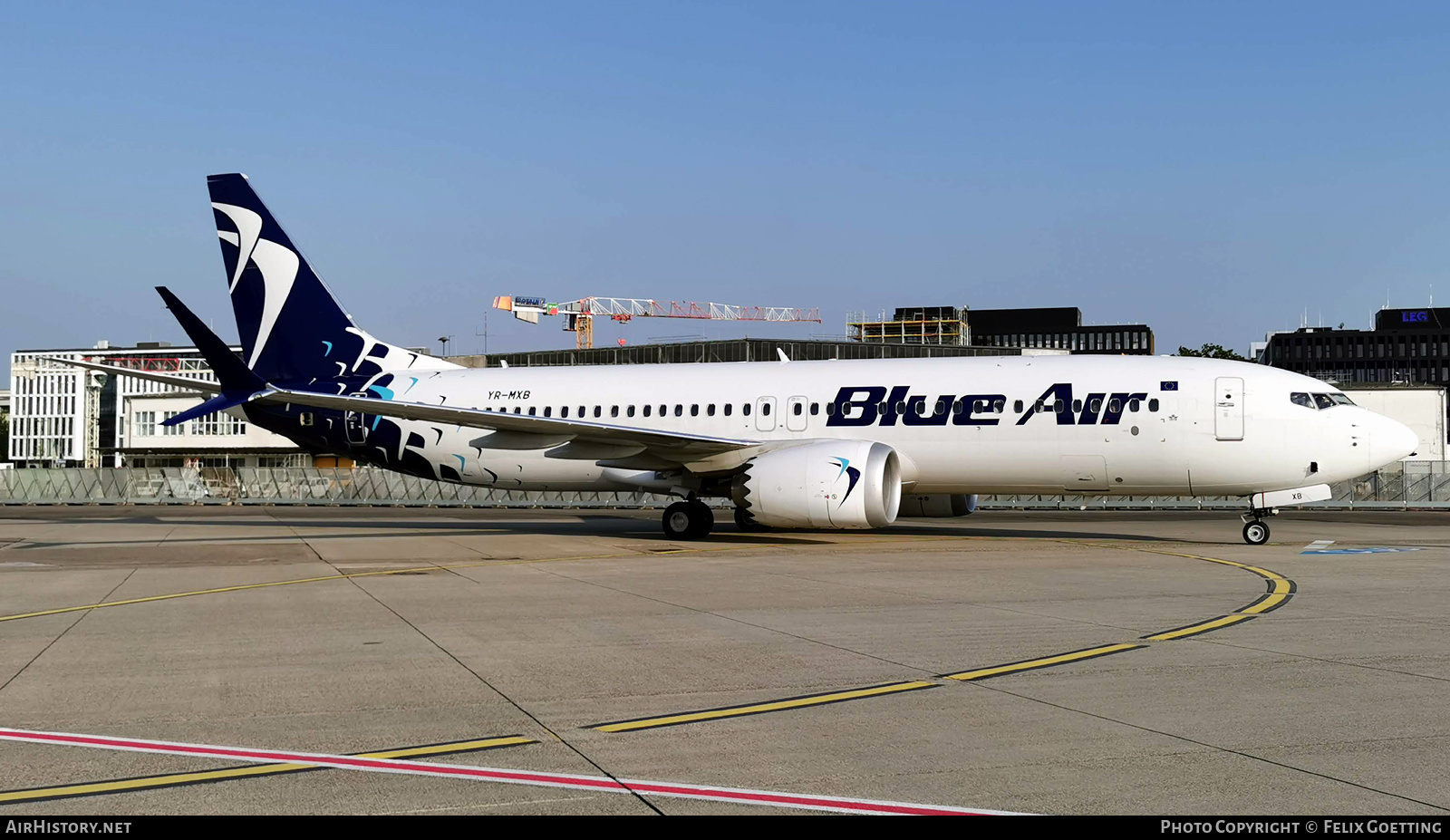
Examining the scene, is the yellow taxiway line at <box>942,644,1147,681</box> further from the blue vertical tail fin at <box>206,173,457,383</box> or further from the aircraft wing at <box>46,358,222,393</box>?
the blue vertical tail fin at <box>206,173,457,383</box>

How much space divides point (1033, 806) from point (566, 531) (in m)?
22.9

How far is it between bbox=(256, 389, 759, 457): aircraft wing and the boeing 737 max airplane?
64 millimetres

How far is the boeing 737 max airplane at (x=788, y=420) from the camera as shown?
21219 millimetres

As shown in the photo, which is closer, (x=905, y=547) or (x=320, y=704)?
(x=320, y=704)

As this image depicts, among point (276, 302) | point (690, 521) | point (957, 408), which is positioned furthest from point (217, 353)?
point (957, 408)

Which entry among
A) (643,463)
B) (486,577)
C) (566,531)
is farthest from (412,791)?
(566,531)

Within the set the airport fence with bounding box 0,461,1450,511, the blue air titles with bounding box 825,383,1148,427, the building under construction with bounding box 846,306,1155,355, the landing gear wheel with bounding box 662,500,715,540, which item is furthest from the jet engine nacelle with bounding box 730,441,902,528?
the building under construction with bounding box 846,306,1155,355

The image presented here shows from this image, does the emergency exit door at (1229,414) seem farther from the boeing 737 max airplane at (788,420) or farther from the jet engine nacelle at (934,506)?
the jet engine nacelle at (934,506)

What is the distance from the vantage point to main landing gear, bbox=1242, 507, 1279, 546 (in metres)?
21.7

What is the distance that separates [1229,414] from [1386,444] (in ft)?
8.68

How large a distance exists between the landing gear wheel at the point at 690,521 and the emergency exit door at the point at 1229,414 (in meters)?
Answer: 9.84

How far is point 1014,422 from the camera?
2238 cm

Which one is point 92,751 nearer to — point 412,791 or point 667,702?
point 412,791

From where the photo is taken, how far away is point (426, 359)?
2911cm
